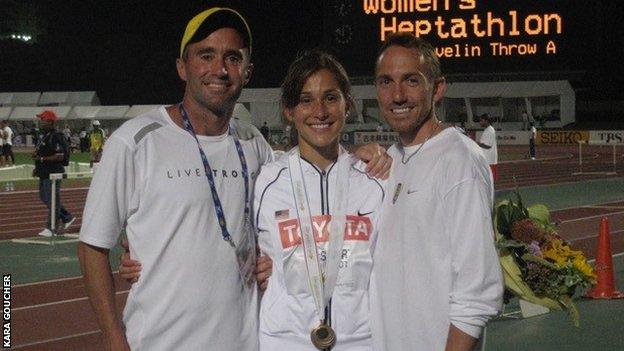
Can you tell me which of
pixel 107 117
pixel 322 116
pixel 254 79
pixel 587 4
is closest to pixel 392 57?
pixel 322 116

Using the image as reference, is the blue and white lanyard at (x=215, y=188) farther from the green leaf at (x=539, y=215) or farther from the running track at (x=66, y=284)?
the running track at (x=66, y=284)

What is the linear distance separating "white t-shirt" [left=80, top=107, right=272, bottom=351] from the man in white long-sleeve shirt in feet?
1.72

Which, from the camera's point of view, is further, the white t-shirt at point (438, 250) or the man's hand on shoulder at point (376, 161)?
the man's hand on shoulder at point (376, 161)

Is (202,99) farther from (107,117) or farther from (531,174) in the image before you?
(107,117)

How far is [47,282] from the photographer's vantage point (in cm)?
1032

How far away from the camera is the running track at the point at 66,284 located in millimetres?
7715

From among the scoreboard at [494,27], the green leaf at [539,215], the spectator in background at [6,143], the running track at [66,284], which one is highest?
the scoreboard at [494,27]

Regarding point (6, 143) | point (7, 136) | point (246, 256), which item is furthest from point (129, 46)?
point (246, 256)

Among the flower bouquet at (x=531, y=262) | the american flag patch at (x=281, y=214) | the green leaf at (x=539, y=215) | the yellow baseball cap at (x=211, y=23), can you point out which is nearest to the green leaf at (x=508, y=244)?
the flower bouquet at (x=531, y=262)

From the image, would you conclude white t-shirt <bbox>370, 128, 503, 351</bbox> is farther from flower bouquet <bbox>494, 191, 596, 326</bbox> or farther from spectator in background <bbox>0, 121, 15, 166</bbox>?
spectator in background <bbox>0, 121, 15, 166</bbox>

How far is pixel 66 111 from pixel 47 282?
48762mm

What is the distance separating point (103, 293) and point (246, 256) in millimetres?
508

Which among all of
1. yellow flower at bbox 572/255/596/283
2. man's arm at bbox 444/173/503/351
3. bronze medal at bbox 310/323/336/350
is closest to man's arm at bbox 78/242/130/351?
bronze medal at bbox 310/323/336/350

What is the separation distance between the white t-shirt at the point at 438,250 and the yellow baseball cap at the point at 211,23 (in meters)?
0.80
